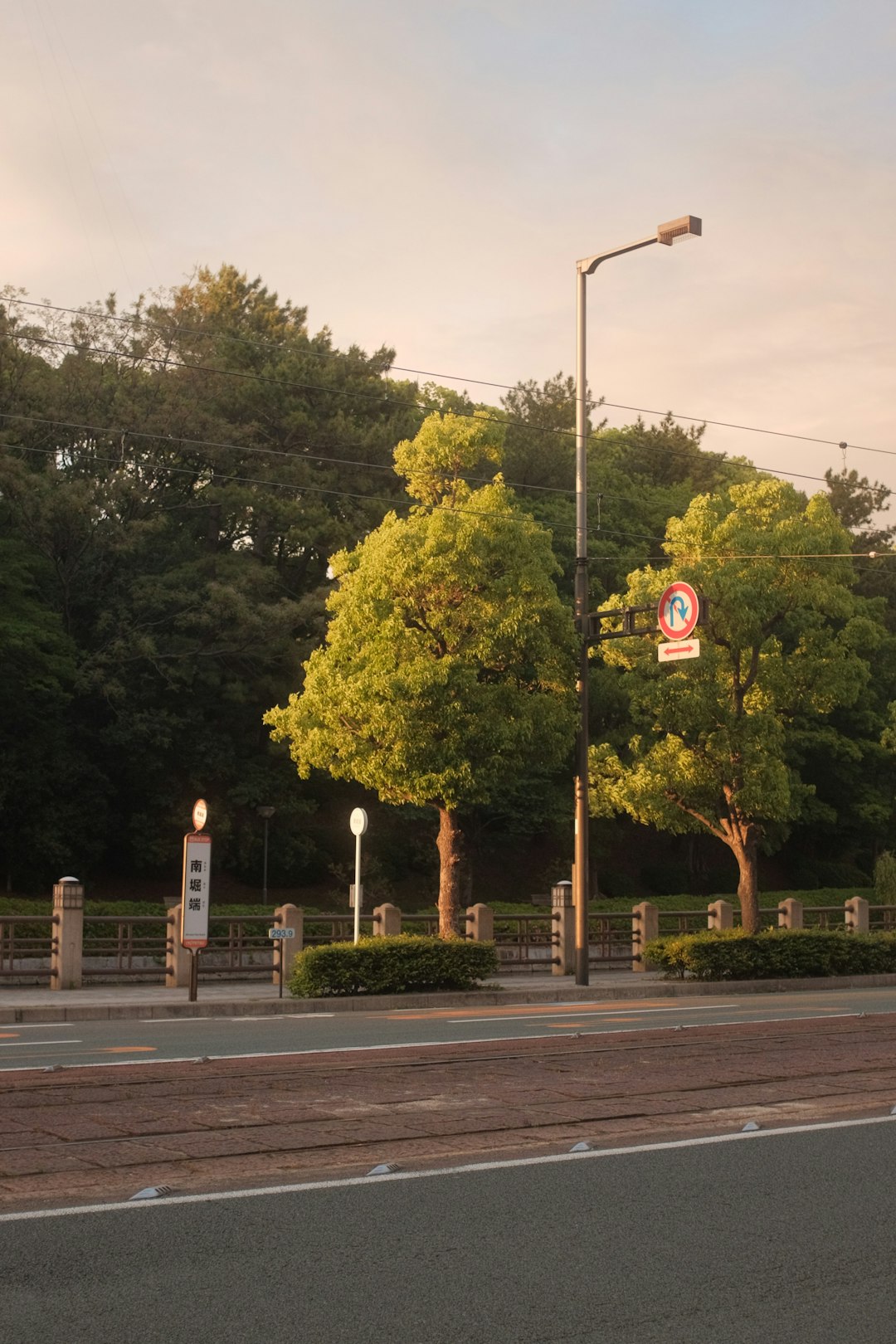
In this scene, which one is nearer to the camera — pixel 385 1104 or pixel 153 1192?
pixel 153 1192

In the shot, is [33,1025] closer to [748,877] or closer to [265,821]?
[748,877]

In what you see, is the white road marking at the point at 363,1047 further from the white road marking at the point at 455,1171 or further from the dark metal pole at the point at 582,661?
the dark metal pole at the point at 582,661

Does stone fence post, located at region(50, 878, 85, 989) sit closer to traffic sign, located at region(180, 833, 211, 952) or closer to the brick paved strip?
traffic sign, located at region(180, 833, 211, 952)

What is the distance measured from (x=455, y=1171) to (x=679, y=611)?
17.4 m

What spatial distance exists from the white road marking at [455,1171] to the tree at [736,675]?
71.5 ft

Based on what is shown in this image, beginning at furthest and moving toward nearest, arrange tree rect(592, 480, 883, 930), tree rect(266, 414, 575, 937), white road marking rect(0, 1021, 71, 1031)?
tree rect(592, 480, 883, 930), tree rect(266, 414, 575, 937), white road marking rect(0, 1021, 71, 1031)

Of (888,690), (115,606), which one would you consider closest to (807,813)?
(888,690)

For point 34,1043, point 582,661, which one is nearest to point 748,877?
point 582,661

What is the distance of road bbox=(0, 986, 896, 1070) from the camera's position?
1336cm

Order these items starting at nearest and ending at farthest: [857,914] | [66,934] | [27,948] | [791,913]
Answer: [66,934] < [27,948] < [791,913] < [857,914]

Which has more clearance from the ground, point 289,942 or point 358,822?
point 358,822

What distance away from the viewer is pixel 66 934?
23.4 metres

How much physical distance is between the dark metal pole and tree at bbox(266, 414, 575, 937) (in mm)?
1244

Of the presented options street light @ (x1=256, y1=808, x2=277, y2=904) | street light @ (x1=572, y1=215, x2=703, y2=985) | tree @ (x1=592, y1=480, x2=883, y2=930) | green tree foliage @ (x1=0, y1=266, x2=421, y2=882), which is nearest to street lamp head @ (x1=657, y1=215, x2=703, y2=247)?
street light @ (x1=572, y1=215, x2=703, y2=985)
